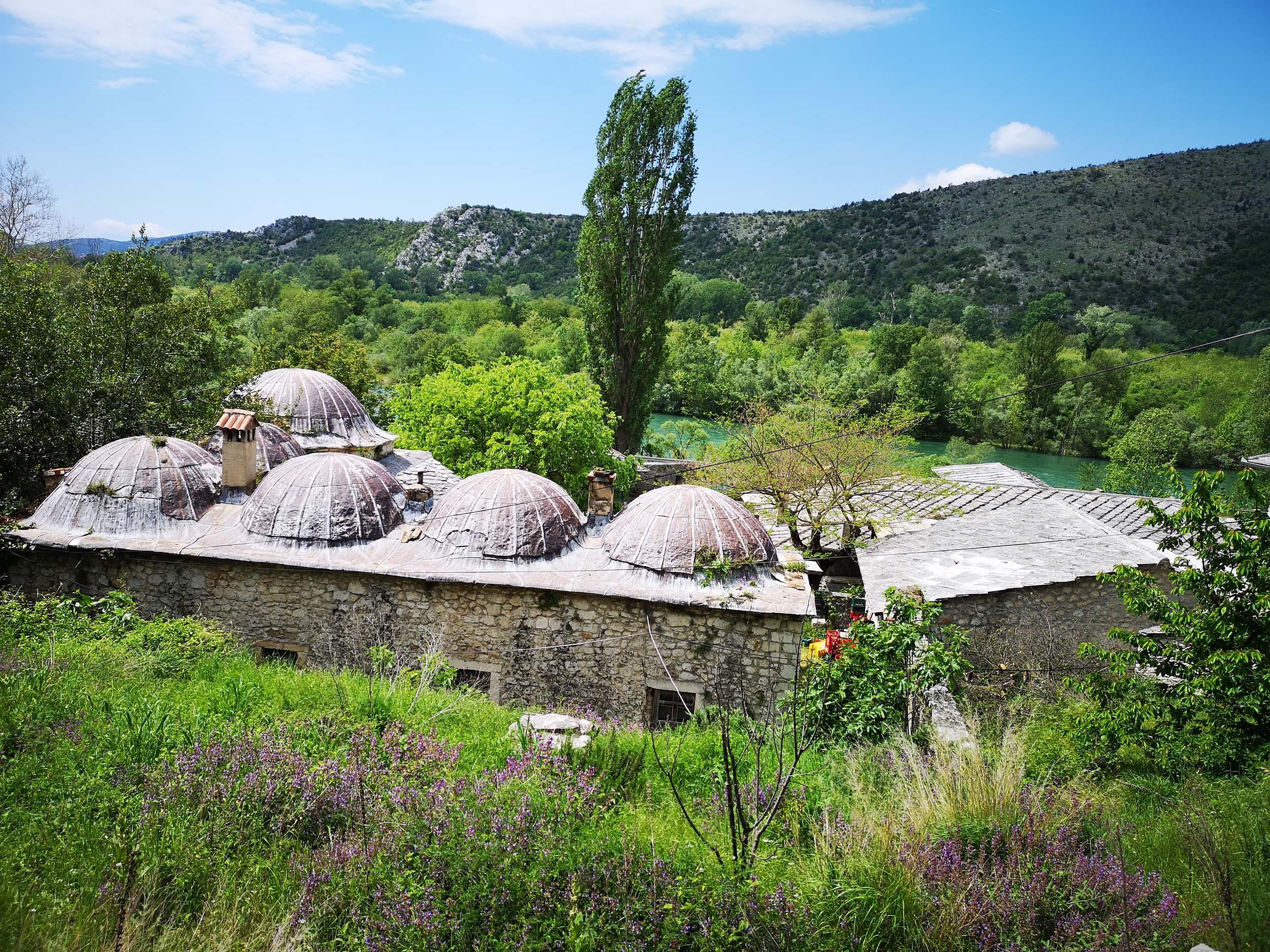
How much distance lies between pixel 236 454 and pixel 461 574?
5017 mm

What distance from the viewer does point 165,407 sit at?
50.9 ft

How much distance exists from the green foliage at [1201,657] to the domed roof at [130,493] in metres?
12.6

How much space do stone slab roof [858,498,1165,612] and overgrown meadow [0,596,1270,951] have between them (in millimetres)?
5181

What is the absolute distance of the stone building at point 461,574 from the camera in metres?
10.9

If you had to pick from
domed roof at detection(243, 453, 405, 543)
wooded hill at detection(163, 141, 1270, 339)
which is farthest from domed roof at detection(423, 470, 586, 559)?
wooded hill at detection(163, 141, 1270, 339)

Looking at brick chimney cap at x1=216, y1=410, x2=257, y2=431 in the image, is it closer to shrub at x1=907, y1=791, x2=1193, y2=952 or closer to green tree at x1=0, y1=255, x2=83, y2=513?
green tree at x1=0, y1=255, x2=83, y2=513

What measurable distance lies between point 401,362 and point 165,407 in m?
39.6

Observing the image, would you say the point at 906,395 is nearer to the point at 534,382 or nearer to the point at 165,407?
the point at 534,382

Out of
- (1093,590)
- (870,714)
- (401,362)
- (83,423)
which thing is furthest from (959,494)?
(401,362)

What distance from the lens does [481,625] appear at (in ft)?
37.3

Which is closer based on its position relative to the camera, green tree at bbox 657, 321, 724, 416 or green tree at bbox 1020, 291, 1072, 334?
green tree at bbox 657, 321, 724, 416

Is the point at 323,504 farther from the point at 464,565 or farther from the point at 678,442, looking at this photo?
the point at 678,442

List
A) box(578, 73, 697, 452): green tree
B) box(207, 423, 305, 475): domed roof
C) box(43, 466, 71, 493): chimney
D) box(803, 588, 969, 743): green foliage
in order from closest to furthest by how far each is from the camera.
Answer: box(803, 588, 969, 743): green foliage → box(43, 466, 71, 493): chimney → box(207, 423, 305, 475): domed roof → box(578, 73, 697, 452): green tree

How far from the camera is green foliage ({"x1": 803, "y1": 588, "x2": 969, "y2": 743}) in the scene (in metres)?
7.96
